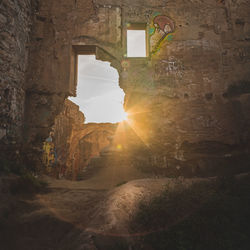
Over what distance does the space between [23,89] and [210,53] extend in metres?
6.36

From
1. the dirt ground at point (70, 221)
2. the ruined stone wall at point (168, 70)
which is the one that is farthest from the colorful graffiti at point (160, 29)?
the dirt ground at point (70, 221)

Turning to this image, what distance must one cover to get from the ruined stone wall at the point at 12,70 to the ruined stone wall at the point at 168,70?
42 cm

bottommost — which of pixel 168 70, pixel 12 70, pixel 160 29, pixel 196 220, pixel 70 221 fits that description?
pixel 70 221

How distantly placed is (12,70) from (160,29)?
4.92m

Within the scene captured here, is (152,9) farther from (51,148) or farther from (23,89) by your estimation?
(51,148)

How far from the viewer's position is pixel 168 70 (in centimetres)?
633

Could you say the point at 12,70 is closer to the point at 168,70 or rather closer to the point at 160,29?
the point at 168,70

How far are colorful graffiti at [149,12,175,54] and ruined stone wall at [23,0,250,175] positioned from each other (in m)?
0.04

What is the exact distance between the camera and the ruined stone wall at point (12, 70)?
4762 millimetres

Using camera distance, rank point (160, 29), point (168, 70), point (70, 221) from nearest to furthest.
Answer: point (70, 221)
point (168, 70)
point (160, 29)

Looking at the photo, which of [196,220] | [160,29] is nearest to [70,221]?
[196,220]

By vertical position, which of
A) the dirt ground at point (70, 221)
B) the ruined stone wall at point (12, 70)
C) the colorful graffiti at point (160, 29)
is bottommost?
the dirt ground at point (70, 221)

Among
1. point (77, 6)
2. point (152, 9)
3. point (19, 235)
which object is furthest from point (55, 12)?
point (19, 235)

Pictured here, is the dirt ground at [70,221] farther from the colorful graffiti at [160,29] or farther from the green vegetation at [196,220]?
the colorful graffiti at [160,29]
